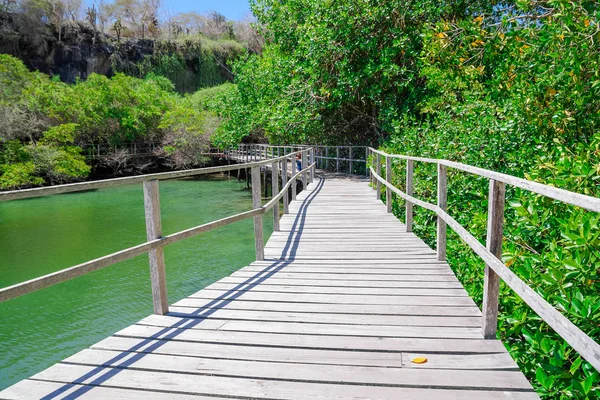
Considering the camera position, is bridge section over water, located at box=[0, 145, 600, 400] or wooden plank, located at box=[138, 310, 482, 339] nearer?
bridge section over water, located at box=[0, 145, 600, 400]

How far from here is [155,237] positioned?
320cm

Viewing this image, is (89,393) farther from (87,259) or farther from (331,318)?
(87,259)

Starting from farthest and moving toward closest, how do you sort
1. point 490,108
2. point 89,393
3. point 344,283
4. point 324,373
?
point 490,108 → point 344,283 → point 324,373 → point 89,393

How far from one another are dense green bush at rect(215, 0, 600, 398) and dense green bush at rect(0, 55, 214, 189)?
43.1ft

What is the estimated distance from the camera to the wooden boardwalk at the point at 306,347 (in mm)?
2238

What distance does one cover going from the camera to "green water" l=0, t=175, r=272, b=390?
27.9 ft

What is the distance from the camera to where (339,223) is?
7406 millimetres

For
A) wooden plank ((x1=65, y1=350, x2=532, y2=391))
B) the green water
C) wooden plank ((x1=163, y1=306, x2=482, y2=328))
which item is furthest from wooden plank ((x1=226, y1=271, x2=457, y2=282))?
the green water

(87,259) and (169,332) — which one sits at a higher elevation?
(169,332)

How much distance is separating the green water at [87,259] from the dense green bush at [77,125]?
292cm

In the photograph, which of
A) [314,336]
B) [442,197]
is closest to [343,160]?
[442,197]

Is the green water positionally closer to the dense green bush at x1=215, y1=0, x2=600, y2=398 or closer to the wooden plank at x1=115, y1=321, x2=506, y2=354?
A: the dense green bush at x1=215, y1=0, x2=600, y2=398

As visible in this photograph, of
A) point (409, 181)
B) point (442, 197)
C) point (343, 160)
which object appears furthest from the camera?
point (343, 160)

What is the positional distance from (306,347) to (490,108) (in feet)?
25.2
